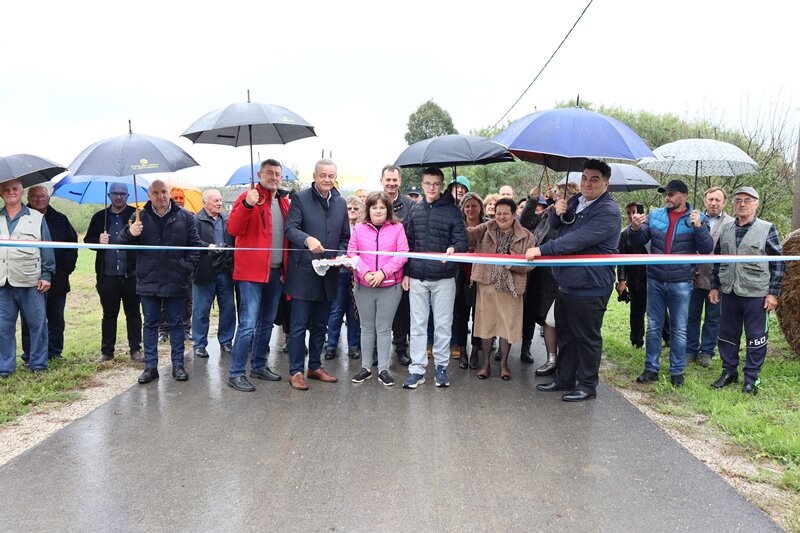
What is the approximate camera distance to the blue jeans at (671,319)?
6031 millimetres

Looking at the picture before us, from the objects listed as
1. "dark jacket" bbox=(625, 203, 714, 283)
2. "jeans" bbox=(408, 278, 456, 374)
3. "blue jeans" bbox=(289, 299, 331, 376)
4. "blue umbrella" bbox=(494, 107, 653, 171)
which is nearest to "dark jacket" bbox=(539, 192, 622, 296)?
"blue umbrella" bbox=(494, 107, 653, 171)

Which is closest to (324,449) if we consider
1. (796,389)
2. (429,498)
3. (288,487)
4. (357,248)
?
(288,487)

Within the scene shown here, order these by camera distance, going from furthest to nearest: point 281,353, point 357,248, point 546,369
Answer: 1. point 281,353
2. point 546,369
3. point 357,248

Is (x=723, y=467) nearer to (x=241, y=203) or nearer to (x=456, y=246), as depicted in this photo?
(x=456, y=246)

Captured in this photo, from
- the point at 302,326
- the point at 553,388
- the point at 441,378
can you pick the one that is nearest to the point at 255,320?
the point at 302,326

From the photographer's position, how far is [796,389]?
19.2 ft

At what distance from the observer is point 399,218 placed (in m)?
7.13

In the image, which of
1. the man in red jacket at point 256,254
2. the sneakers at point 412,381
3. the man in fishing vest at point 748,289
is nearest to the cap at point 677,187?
the man in fishing vest at point 748,289

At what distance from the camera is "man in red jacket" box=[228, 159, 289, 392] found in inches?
222

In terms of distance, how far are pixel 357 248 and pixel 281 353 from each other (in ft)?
7.42

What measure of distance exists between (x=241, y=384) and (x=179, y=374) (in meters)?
0.80

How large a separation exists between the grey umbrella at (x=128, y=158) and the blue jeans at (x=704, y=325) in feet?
19.4

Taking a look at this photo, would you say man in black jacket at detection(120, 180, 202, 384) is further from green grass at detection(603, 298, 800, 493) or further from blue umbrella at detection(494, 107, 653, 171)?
green grass at detection(603, 298, 800, 493)

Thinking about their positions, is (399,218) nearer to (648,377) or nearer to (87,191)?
(648,377)
